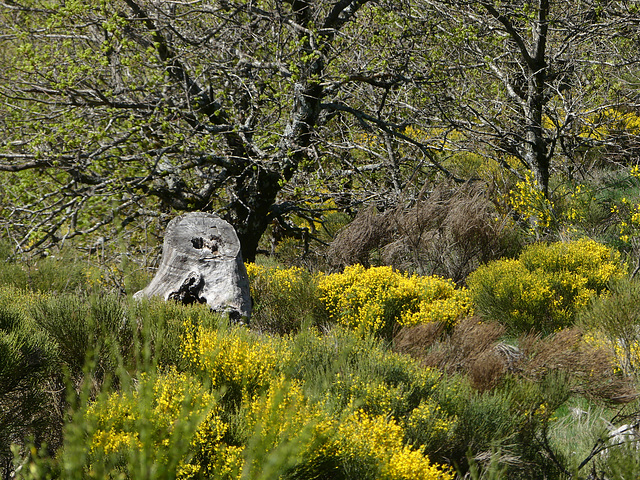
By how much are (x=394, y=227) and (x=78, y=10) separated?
3.58 meters

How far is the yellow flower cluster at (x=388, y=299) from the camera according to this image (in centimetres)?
484

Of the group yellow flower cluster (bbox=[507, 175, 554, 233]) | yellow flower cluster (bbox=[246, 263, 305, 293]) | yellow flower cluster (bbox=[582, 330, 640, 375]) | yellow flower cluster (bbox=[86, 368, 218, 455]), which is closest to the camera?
yellow flower cluster (bbox=[86, 368, 218, 455])

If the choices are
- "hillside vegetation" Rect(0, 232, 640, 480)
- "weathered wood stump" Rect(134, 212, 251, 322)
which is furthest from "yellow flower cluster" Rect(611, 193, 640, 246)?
"weathered wood stump" Rect(134, 212, 251, 322)

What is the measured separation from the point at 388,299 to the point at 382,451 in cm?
251

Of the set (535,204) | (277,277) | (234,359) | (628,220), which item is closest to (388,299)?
(277,277)

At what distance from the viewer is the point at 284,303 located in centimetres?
537

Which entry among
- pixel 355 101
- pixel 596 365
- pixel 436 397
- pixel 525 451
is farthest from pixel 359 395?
pixel 355 101

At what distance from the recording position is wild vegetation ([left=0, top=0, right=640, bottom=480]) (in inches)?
105

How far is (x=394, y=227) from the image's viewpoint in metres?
6.52

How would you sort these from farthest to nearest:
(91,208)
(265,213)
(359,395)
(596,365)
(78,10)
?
(265,213) → (91,208) → (78,10) → (596,365) → (359,395)

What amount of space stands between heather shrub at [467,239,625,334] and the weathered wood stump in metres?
2.08

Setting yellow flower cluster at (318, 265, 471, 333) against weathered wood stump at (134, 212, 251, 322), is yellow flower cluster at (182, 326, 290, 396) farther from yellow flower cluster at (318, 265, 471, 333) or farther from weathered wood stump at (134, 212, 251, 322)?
yellow flower cluster at (318, 265, 471, 333)

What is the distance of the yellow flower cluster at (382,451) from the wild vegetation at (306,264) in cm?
1

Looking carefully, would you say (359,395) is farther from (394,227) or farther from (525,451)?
(394,227)
